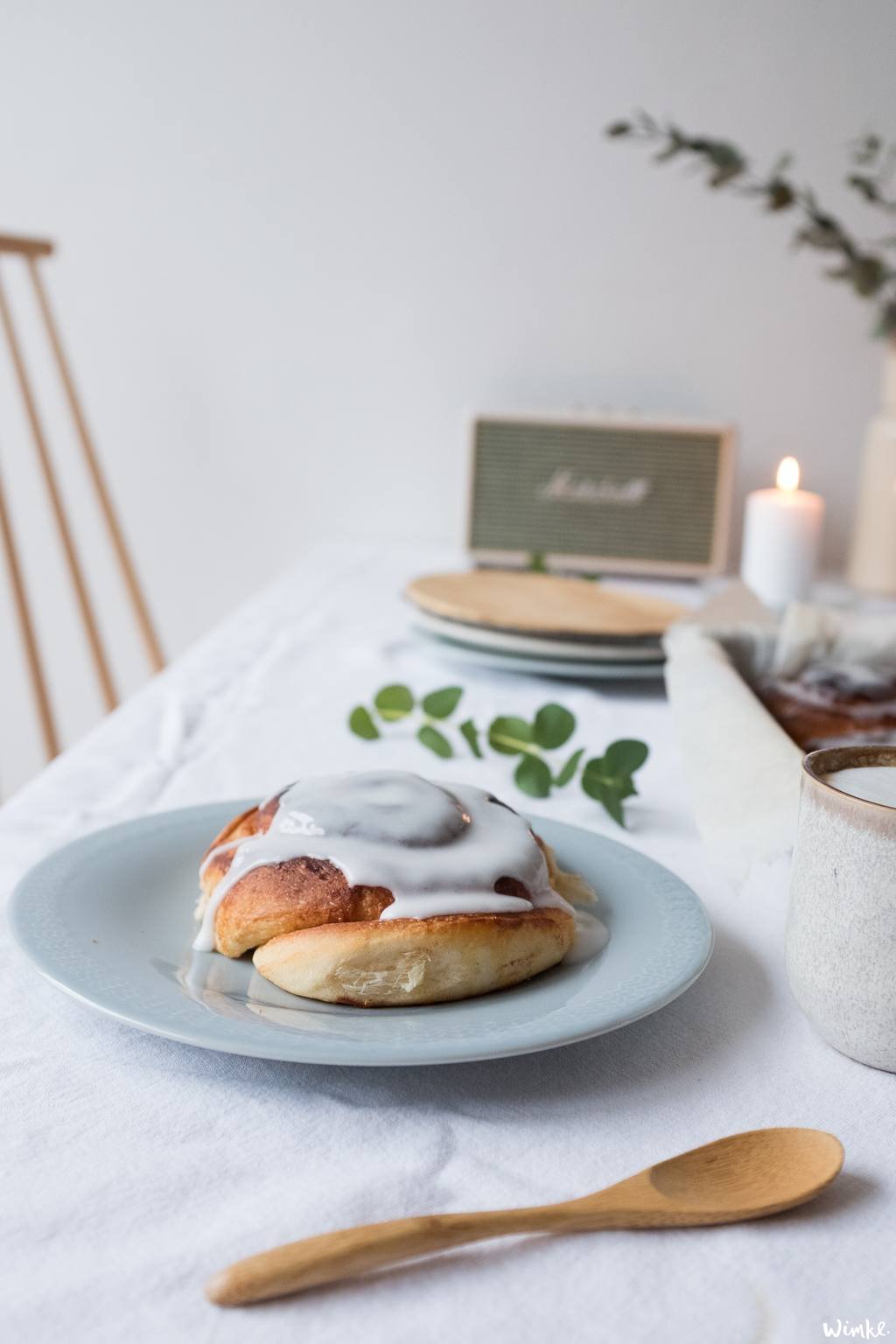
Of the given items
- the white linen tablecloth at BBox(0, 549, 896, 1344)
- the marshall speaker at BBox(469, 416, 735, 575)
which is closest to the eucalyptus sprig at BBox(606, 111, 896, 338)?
the marshall speaker at BBox(469, 416, 735, 575)

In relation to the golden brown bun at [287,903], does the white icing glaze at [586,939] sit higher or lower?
lower

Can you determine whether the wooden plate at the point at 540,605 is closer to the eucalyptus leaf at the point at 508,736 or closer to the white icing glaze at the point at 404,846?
the eucalyptus leaf at the point at 508,736

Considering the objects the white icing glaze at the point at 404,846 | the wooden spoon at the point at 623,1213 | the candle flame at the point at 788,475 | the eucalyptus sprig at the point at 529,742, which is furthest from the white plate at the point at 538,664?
the wooden spoon at the point at 623,1213

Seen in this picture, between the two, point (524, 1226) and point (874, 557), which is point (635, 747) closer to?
point (524, 1226)

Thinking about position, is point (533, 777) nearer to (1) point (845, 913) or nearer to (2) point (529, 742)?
(2) point (529, 742)

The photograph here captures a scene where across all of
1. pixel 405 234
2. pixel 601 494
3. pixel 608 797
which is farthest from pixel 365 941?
pixel 405 234

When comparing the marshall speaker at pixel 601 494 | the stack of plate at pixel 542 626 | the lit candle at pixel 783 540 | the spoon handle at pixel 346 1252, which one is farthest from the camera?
the marshall speaker at pixel 601 494
